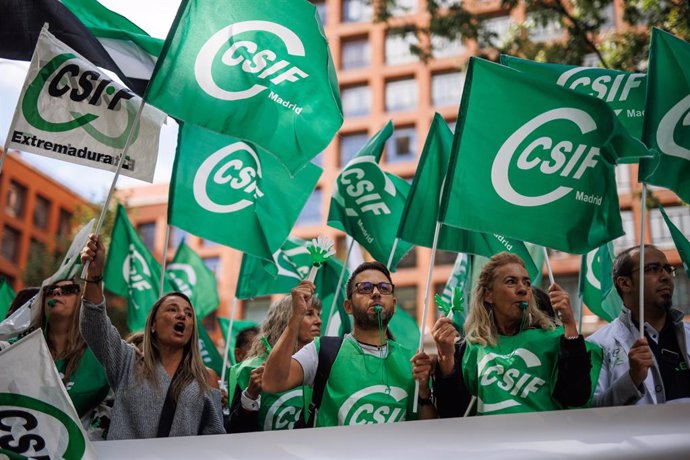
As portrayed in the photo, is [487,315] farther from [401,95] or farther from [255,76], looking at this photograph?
[401,95]

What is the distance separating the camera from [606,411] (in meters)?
3.19

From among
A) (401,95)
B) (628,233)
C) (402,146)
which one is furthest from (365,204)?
(401,95)

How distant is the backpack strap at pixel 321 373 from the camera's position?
12.6ft

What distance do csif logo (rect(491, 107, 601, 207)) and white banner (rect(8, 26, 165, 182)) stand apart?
217cm

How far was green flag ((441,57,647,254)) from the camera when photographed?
4.14 m

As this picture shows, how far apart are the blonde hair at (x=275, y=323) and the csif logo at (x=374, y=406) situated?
58.0 inches

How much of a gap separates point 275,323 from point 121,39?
234 centimetres

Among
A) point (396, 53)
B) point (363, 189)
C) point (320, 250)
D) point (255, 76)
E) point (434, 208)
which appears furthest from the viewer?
point (396, 53)

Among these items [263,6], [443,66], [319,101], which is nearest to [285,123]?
[319,101]

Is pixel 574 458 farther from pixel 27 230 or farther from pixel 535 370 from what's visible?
pixel 27 230

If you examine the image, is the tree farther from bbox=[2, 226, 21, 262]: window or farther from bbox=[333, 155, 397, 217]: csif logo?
bbox=[2, 226, 21, 262]: window

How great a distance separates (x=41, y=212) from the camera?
3675cm

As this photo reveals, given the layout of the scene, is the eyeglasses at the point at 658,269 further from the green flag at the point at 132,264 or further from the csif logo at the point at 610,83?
the green flag at the point at 132,264

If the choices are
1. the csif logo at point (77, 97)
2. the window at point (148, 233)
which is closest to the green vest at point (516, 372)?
the csif logo at point (77, 97)
